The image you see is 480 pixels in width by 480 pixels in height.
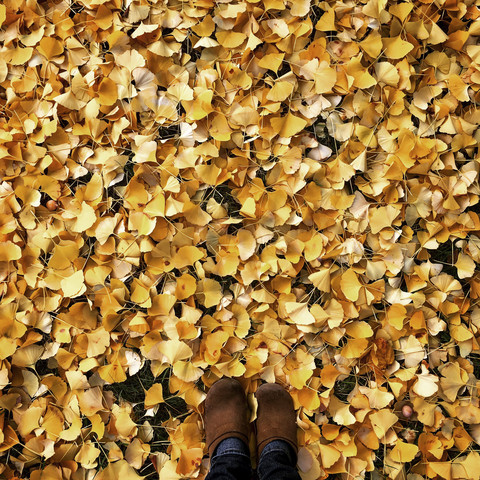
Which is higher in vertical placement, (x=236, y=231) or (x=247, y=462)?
(x=236, y=231)

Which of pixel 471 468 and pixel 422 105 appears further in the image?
pixel 422 105

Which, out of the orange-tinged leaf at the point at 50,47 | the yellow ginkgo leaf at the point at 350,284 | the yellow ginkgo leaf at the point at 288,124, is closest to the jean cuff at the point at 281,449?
the yellow ginkgo leaf at the point at 350,284

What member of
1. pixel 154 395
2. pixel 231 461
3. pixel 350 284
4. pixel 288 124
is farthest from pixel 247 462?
pixel 288 124

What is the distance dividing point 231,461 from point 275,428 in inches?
6.3

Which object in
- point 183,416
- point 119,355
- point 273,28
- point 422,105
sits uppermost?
point 273,28

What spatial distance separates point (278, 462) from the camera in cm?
129

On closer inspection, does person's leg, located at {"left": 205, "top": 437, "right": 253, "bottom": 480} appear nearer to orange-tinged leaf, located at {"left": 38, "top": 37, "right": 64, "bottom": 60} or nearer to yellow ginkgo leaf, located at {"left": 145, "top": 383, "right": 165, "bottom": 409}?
yellow ginkgo leaf, located at {"left": 145, "top": 383, "right": 165, "bottom": 409}

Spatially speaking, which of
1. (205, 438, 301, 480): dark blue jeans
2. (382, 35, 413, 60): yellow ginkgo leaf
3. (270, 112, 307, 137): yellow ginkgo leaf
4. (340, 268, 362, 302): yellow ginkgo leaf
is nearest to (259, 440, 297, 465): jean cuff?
(205, 438, 301, 480): dark blue jeans

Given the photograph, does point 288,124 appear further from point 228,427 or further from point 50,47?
point 228,427

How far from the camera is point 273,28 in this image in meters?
1.45

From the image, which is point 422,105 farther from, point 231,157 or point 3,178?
point 3,178

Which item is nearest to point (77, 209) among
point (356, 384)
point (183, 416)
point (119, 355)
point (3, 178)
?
point (3, 178)

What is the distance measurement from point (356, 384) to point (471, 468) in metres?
0.41

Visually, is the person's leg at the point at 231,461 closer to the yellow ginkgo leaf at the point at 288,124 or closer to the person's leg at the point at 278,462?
the person's leg at the point at 278,462
